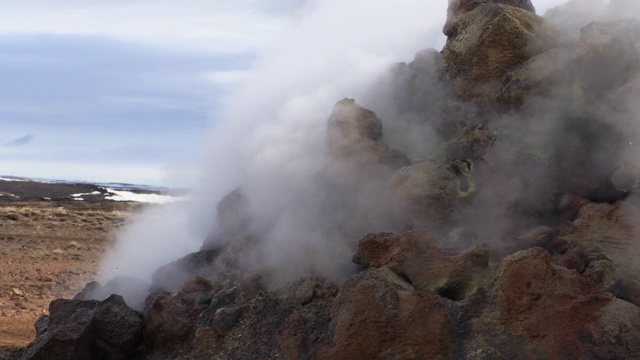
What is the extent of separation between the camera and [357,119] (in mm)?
6391

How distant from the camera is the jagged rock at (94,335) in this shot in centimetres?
548

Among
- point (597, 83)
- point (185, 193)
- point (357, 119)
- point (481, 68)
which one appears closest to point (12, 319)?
point (185, 193)

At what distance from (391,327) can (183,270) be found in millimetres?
2397

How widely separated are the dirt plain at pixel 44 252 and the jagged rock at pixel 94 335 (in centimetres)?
305

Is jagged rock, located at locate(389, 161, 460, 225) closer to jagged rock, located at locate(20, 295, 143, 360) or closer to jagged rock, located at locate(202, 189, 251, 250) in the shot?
jagged rock, located at locate(202, 189, 251, 250)

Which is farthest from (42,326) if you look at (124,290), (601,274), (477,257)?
(601,274)

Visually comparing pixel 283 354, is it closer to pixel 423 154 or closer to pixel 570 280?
pixel 570 280

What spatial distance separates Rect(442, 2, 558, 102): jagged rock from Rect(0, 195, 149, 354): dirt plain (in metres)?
5.24

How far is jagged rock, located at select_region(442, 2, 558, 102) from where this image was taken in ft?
Result: 20.8

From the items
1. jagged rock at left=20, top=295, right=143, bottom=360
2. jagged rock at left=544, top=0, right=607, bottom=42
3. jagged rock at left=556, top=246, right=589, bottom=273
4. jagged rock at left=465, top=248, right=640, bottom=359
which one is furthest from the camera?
jagged rock at left=544, top=0, right=607, bottom=42

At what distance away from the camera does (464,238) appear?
216 inches

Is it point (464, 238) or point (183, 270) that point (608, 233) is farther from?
point (183, 270)

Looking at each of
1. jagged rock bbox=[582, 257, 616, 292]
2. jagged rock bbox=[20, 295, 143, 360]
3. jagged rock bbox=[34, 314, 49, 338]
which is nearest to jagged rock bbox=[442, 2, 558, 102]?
jagged rock bbox=[582, 257, 616, 292]

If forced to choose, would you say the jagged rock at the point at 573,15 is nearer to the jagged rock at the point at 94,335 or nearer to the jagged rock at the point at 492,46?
the jagged rock at the point at 492,46
